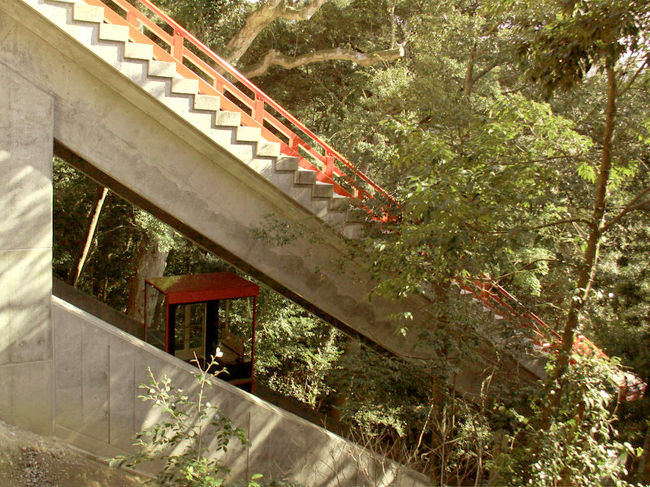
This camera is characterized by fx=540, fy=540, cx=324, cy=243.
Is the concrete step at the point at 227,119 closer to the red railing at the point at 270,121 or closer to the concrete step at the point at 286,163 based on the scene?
the red railing at the point at 270,121

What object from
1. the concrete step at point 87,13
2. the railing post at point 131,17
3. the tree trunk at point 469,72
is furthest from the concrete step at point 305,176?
the tree trunk at point 469,72

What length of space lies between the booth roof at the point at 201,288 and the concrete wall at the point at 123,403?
200 centimetres

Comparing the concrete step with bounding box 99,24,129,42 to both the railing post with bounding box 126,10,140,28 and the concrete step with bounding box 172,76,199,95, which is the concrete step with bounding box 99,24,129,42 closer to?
the railing post with bounding box 126,10,140,28

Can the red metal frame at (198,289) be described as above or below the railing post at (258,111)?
below

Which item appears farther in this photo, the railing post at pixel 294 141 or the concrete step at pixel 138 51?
the railing post at pixel 294 141

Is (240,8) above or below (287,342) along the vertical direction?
above

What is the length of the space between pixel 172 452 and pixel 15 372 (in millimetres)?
2217

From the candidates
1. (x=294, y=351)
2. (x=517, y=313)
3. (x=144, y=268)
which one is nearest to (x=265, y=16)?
(x=144, y=268)

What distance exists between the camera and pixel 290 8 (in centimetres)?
1224

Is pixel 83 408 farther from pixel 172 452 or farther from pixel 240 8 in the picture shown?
pixel 240 8

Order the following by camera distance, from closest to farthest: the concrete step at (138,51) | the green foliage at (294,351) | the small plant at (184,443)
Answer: the small plant at (184,443), the concrete step at (138,51), the green foliage at (294,351)

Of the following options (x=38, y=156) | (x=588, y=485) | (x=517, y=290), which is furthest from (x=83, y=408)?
(x=517, y=290)

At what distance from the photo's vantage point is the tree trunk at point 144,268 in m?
13.5

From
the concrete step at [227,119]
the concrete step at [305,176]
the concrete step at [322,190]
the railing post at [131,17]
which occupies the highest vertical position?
the railing post at [131,17]
